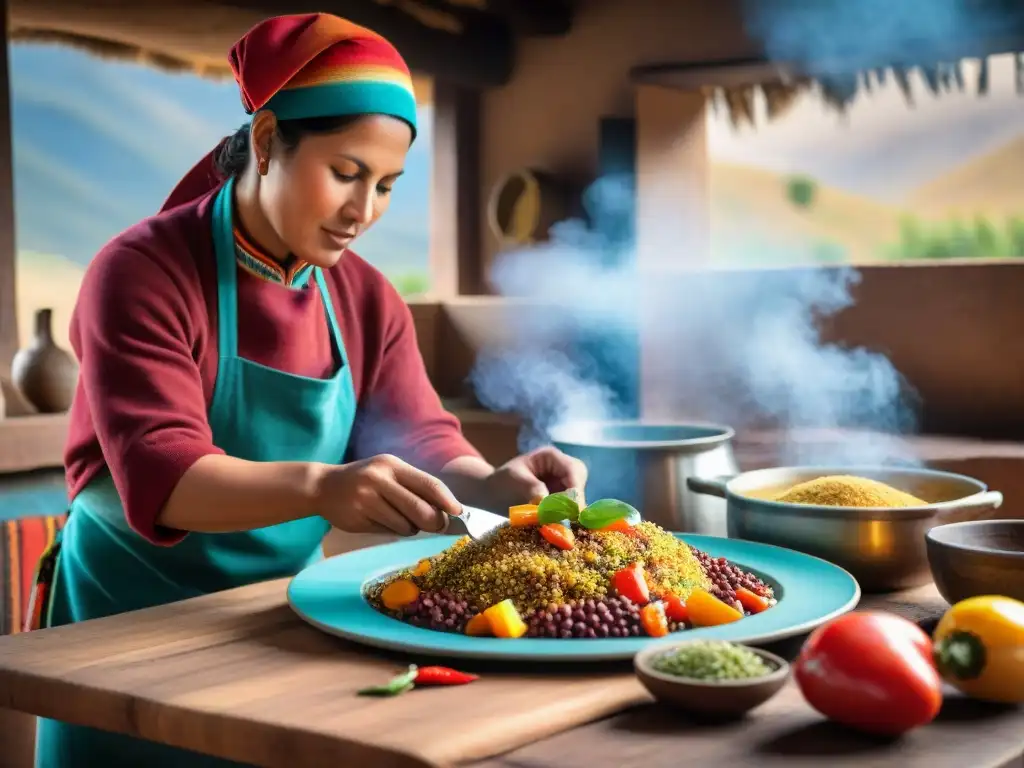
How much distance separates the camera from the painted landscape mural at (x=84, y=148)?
32.4ft

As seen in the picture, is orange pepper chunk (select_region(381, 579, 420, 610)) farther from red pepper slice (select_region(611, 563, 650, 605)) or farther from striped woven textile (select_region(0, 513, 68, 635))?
Answer: striped woven textile (select_region(0, 513, 68, 635))

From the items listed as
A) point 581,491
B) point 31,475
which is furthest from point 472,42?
point 581,491

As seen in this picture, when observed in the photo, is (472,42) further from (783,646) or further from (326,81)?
(783,646)

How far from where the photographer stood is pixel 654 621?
108cm

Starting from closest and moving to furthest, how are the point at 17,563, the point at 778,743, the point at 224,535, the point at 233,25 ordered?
the point at 778,743 → the point at 224,535 → the point at 17,563 → the point at 233,25

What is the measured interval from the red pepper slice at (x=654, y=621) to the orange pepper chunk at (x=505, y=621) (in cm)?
11

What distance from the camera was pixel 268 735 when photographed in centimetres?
90

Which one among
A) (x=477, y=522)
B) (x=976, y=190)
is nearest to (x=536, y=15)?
(x=477, y=522)

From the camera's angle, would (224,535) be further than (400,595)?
Yes

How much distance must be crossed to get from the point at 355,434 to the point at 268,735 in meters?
0.96

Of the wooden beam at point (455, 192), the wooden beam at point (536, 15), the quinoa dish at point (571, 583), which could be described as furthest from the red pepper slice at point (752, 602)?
the wooden beam at point (455, 192)

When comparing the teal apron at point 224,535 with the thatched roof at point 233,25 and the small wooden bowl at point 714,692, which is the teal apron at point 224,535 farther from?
the thatched roof at point 233,25

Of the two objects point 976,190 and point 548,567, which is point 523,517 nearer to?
point 548,567

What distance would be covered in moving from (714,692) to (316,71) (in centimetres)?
98
